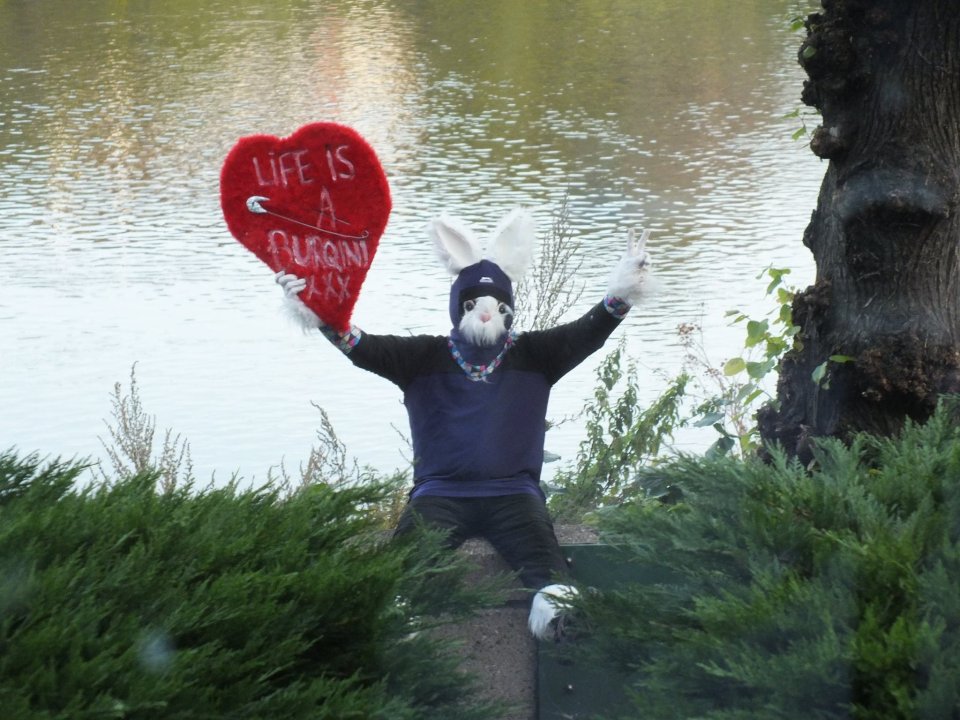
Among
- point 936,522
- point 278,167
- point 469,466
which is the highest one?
point 278,167

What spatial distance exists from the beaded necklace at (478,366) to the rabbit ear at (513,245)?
220mm

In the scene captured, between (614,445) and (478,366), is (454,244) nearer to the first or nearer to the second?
(478,366)

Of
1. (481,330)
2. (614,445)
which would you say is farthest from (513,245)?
(614,445)

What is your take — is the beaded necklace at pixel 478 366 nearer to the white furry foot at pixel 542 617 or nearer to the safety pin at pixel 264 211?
the safety pin at pixel 264 211

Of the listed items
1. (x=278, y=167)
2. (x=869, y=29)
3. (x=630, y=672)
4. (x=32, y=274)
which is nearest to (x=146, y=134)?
(x=32, y=274)

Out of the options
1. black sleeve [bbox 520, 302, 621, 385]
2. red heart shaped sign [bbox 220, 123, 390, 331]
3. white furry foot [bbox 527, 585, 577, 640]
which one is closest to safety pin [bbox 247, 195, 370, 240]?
red heart shaped sign [bbox 220, 123, 390, 331]

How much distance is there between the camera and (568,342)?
3396 mm

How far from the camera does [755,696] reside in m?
1.87

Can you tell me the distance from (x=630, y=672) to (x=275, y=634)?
628 millimetres

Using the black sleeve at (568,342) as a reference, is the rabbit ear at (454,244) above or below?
above

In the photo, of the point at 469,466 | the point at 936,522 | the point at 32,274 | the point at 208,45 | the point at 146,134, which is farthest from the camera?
the point at 208,45

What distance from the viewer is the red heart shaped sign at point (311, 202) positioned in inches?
135

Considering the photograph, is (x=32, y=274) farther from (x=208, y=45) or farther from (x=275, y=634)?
(x=208, y=45)

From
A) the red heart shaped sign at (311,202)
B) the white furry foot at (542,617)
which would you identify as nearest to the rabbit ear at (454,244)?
the red heart shaped sign at (311,202)
